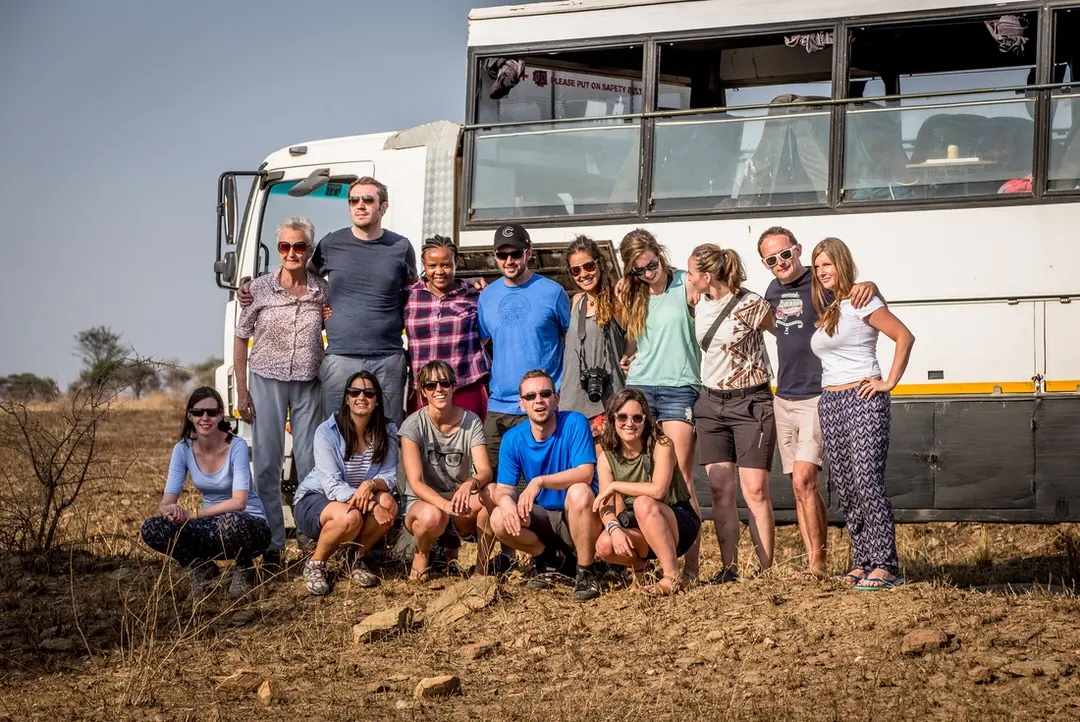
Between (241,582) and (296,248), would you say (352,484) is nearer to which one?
(241,582)

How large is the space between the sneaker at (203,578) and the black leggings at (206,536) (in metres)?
0.06

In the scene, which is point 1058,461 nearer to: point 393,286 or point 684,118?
point 684,118

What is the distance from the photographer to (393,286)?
27.2ft

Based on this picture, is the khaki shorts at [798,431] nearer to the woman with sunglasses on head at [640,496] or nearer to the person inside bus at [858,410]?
the person inside bus at [858,410]

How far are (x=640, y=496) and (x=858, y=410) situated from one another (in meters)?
1.18

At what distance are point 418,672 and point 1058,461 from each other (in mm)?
4627

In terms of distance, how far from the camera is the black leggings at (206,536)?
7.80m

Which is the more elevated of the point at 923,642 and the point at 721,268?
the point at 721,268

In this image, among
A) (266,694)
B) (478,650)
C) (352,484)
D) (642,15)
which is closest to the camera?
(266,694)

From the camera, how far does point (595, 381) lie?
7.70m

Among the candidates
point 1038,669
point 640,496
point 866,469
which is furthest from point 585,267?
point 1038,669

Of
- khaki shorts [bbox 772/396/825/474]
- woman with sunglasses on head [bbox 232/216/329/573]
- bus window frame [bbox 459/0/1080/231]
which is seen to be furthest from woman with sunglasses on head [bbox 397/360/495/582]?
bus window frame [bbox 459/0/1080/231]

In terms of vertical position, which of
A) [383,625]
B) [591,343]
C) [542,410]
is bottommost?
[383,625]

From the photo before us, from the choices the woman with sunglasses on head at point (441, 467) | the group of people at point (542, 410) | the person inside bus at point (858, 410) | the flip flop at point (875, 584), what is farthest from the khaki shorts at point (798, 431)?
the woman with sunglasses on head at point (441, 467)
